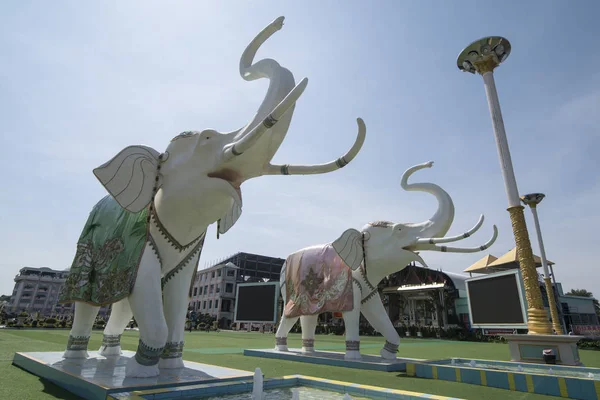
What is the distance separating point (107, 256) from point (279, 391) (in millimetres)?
2581

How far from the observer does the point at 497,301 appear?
13.6 metres

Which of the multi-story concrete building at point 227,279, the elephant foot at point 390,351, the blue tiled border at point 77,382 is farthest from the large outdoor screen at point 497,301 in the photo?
the multi-story concrete building at point 227,279

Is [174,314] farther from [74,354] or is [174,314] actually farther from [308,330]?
[308,330]

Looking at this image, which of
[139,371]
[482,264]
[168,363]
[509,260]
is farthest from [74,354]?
[482,264]

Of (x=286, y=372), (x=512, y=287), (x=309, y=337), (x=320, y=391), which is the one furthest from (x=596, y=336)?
(x=320, y=391)

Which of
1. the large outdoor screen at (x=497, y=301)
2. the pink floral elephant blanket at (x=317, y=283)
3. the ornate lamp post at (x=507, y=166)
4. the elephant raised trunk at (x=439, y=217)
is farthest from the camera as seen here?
the large outdoor screen at (x=497, y=301)

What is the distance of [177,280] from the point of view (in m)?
4.63

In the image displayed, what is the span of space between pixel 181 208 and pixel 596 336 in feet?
74.0

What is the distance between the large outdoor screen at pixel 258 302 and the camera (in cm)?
1870

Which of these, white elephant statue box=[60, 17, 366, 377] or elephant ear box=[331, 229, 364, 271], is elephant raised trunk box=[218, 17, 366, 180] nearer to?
white elephant statue box=[60, 17, 366, 377]

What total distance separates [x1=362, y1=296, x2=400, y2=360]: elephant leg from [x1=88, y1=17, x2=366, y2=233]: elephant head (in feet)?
14.2

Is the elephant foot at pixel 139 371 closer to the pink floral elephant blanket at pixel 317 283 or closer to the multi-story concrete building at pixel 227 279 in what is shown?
the pink floral elephant blanket at pixel 317 283

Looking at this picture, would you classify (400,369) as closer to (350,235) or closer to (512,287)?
(350,235)

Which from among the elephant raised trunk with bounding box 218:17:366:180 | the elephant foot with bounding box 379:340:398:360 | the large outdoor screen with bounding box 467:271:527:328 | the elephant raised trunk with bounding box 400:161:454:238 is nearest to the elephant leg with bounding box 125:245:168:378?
the elephant raised trunk with bounding box 218:17:366:180
